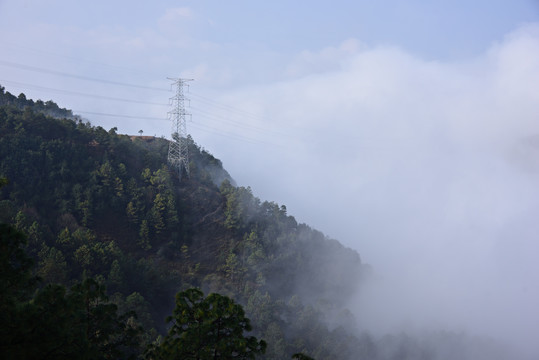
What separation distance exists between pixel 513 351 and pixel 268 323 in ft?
136

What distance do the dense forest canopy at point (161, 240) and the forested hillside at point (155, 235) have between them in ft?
0.41

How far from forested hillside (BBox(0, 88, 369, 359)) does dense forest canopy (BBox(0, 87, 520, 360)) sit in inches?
4.9

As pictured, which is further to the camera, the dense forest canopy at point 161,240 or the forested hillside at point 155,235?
the forested hillside at point 155,235

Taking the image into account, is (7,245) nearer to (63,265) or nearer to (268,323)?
(63,265)

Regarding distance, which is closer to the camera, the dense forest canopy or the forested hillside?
the dense forest canopy

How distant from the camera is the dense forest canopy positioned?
1563 inches

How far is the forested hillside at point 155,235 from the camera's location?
131ft

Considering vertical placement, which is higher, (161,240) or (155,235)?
(155,235)

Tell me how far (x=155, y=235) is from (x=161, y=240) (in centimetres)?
84

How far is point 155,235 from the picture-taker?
5009 cm

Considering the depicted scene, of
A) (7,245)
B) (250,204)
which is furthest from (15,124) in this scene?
(7,245)

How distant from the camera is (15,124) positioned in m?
48.3

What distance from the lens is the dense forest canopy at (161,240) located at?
130ft

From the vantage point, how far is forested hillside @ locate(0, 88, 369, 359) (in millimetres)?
39938
